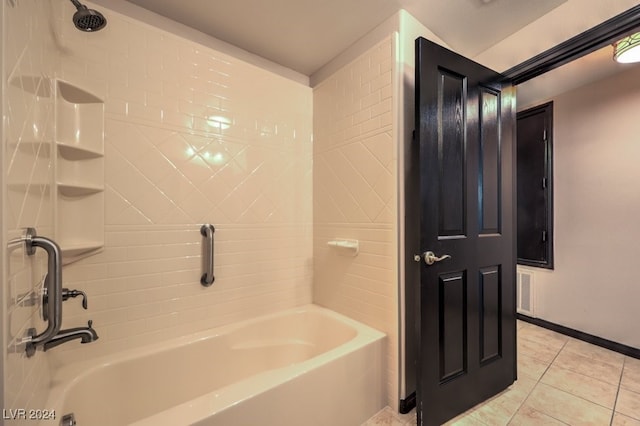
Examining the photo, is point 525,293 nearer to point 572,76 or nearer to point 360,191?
point 572,76

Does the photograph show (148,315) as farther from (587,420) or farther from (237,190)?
(587,420)

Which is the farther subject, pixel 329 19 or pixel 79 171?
pixel 329 19

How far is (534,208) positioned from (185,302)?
350cm

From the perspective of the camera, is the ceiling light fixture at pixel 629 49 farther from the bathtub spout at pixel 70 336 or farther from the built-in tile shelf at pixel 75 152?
the bathtub spout at pixel 70 336

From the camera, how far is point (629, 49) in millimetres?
1699

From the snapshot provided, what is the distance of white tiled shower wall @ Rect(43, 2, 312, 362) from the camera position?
141 centimetres

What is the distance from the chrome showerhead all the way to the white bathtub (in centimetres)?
164

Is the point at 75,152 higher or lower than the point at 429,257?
higher

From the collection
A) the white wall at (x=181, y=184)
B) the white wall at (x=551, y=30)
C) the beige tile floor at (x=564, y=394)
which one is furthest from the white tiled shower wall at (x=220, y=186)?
the white wall at (x=551, y=30)

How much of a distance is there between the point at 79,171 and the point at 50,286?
2.44 feet

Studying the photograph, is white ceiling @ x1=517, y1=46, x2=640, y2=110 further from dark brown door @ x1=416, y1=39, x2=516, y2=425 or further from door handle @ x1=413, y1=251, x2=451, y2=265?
door handle @ x1=413, y1=251, x2=451, y2=265

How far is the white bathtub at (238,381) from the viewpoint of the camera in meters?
1.06

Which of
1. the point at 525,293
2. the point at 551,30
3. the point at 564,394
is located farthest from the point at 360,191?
the point at 525,293

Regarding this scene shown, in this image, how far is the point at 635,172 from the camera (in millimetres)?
2164
